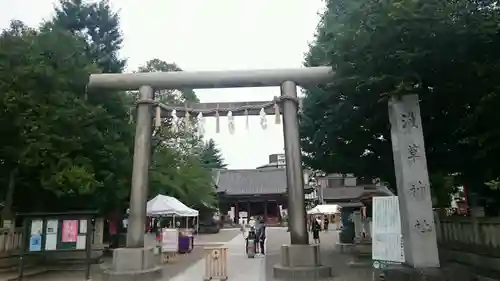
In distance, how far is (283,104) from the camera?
13172 mm

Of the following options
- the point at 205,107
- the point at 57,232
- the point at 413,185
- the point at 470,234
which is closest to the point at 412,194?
the point at 413,185

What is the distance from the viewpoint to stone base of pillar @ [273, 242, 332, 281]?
11391mm

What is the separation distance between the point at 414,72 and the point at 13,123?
1196cm

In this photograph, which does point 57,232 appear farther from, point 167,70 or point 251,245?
point 167,70

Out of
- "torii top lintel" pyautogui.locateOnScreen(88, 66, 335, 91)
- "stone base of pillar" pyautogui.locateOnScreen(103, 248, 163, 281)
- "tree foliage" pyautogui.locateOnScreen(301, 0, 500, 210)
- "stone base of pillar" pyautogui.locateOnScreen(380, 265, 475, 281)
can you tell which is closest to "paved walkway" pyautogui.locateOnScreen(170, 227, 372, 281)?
"stone base of pillar" pyautogui.locateOnScreen(103, 248, 163, 281)

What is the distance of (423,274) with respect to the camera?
874 cm

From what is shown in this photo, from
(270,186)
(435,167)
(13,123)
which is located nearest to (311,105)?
(435,167)

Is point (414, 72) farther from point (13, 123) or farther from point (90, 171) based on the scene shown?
point (13, 123)

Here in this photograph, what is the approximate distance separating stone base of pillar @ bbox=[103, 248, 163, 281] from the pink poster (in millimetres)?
1271

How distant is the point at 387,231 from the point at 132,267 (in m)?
7.13

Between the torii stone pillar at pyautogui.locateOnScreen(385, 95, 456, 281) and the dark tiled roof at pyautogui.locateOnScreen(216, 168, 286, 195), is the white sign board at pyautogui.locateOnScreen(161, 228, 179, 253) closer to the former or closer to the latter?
the torii stone pillar at pyautogui.locateOnScreen(385, 95, 456, 281)

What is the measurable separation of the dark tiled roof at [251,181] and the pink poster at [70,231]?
127ft

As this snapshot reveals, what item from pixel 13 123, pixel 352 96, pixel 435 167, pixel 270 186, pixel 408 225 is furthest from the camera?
pixel 270 186

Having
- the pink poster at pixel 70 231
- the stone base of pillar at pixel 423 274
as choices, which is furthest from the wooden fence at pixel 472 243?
the pink poster at pixel 70 231
